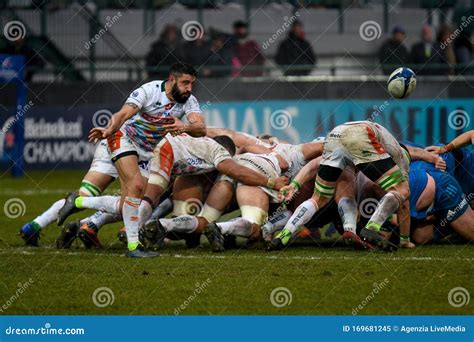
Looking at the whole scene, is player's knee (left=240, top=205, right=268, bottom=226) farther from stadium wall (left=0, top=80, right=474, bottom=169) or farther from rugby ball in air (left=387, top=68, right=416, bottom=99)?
stadium wall (left=0, top=80, right=474, bottom=169)

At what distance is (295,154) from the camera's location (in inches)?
518

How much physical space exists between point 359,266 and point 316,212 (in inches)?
72.3

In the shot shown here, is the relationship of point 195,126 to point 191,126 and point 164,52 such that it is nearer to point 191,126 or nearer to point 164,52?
point 191,126

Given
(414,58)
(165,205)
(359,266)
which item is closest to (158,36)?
(414,58)

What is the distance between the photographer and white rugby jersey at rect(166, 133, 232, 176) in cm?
1252

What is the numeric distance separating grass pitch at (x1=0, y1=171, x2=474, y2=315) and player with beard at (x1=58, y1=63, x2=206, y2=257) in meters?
0.50

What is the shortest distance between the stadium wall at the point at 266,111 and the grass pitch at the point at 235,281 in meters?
10.8

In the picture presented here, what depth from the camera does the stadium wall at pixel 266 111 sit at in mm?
23094

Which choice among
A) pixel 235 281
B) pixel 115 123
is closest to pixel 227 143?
pixel 115 123

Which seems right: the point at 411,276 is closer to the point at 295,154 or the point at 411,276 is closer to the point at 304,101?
the point at 295,154

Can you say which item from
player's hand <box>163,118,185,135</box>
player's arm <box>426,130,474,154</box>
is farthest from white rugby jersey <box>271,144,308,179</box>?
player's hand <box>163,118,185,135</box>

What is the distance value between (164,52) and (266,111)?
2.84 m

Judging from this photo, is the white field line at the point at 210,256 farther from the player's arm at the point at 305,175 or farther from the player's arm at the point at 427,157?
the player's arm at the point at 427,157

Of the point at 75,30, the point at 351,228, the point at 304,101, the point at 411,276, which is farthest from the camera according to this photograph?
the point at 75,30
